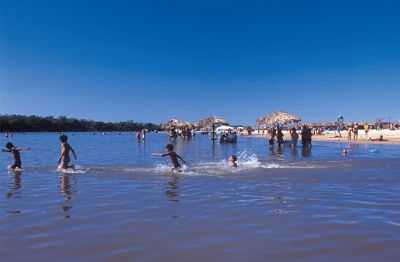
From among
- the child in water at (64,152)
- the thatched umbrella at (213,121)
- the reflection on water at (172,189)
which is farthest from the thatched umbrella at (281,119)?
the reflection on water at (172,189)

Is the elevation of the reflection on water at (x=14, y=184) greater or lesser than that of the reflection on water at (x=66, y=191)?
greater

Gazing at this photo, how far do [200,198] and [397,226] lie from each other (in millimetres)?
4497

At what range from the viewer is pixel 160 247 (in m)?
6.23

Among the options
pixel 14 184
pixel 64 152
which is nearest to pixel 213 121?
pixel 64 152

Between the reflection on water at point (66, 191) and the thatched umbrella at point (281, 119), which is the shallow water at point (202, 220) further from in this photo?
the thatched umbrella at point (281, 119)

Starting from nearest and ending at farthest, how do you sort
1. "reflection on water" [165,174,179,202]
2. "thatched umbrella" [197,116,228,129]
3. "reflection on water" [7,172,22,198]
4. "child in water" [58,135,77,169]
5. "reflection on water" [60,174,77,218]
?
"reflection on water" [60,174,77,218]
"reflection on water" [165,174,179,202]
"reflection on water" [7,172,22,198]
"child in water" [58,135,77,169]
"thatched umbrella" [197,116,228,129]

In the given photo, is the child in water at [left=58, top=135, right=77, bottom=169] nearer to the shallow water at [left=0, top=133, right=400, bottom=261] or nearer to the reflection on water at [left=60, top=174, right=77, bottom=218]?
the reflection on water at [left=60, top=174, right=77, bottom=218]

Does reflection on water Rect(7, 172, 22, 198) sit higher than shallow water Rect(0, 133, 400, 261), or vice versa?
reflection on water Rect(7, 172, 22, 198)

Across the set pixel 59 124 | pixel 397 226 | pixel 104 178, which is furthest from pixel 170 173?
pixel 59 124

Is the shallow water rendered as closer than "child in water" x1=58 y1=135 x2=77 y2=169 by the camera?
Yes

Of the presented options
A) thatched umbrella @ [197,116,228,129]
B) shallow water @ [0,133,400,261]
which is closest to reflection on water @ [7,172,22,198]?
shallow water @ [0,133,400,261]

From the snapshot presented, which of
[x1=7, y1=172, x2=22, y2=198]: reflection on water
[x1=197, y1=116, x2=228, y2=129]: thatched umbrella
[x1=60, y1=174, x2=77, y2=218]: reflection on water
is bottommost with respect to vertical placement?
[x1=60, y1=174, x2=77, y2=218]: reflection on water

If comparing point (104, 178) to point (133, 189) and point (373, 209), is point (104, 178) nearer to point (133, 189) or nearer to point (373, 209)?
point (133, 189)

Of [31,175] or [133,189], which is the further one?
[31,175]
